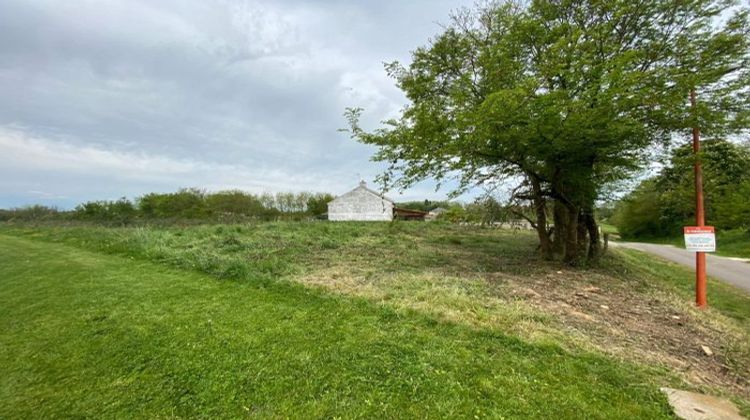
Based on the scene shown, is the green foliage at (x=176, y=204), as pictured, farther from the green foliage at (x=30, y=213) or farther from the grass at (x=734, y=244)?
the grass at (x=734, y=244)

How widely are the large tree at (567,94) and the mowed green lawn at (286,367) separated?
3.99 metres

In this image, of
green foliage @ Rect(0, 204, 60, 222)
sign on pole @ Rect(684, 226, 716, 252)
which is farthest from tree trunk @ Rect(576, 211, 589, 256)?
green foliage @ Rect(0, 204, 60, 222)

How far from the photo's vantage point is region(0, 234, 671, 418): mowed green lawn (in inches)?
92.7

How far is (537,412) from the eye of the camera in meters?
2.24

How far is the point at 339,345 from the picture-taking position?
10.7 feet

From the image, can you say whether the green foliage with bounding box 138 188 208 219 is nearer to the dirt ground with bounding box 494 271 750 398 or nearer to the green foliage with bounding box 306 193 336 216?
the green foliage with bounding box 306 193 336 216

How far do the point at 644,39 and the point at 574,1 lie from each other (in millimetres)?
1675

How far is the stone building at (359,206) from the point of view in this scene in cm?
3622

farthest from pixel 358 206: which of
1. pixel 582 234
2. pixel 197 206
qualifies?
pixel 582 234

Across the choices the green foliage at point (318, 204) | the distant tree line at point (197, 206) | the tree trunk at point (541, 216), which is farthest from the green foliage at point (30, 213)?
the tree trunk at point (541, 216)

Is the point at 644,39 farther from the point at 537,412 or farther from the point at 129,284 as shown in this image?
the point at 129,284

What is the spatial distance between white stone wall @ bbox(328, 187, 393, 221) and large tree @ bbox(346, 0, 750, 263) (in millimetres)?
27585

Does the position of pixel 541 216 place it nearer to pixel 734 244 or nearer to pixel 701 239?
pixel 701 239

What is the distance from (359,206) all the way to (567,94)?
3152cm
